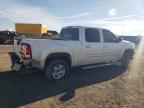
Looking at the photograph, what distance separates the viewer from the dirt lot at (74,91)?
5.20 metres

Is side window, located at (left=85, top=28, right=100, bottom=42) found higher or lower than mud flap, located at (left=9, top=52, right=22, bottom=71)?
higher

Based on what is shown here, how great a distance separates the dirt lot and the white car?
1.82 ft

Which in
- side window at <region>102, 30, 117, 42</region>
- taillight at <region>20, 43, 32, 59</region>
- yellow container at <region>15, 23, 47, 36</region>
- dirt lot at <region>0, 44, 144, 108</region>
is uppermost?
yellow container at <region>15, 23, 47, 36</region>

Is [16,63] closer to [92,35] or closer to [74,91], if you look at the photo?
[74,91]

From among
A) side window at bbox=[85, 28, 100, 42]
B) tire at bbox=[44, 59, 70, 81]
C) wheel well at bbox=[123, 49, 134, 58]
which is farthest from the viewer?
wheel well at bbox=[123, 49, 134, 58]

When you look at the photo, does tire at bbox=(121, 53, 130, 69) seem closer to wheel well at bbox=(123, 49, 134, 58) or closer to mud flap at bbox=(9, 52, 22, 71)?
wheel well at bbox=(123, 49, 134, 58)

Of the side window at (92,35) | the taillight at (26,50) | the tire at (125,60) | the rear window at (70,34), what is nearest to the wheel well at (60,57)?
the taillight at (26,50)

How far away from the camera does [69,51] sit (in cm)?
723

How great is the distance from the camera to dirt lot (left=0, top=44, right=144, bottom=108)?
5199 millimetres

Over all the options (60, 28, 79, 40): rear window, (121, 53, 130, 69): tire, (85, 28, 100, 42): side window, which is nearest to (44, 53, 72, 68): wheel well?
(60, 28, 79, 40): rear window

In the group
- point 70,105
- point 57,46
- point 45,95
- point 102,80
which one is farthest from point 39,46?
point 102,80

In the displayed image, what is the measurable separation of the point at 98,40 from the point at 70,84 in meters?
2.49

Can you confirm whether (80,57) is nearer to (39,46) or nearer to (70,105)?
(39,46)

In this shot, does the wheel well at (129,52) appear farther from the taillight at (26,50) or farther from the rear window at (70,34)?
the taillight at (26,50)
